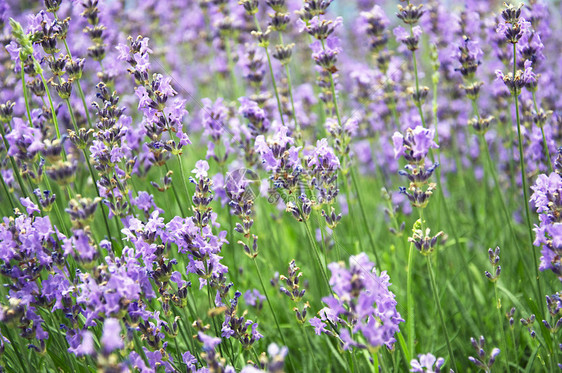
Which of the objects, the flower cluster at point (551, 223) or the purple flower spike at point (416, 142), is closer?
the flower cluster at point (551, 223)

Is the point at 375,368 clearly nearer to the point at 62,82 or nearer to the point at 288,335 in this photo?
the point at 288,335

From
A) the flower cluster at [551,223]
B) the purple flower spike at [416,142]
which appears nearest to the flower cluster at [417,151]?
the purple flower spike at [416,142]

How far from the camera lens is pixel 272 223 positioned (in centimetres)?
400

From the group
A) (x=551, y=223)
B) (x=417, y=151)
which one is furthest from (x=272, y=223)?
(x=551, y=223)

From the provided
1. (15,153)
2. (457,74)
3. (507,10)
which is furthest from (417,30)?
(15,153)

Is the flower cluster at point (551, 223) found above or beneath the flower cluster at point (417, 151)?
beneath

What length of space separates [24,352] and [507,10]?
2763 millimetres

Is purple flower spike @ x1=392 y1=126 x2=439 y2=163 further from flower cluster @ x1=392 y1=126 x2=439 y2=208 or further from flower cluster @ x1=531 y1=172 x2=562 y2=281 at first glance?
flower cluster @ x1=531 y1=172 x2=562 y2=281

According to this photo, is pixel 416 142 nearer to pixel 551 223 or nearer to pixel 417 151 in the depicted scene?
pixel 417 151

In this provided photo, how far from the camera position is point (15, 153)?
7.31 ft

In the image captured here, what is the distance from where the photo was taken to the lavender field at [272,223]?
78.8 inches

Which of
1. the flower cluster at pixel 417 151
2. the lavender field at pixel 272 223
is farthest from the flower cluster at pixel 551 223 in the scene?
the flower cluster at pixel 417 151

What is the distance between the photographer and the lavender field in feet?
6.57

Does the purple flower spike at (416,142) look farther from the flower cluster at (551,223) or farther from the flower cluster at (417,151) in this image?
the flower cluster at (551,223)
